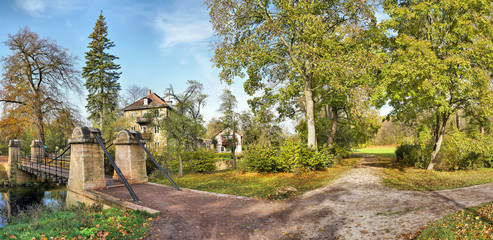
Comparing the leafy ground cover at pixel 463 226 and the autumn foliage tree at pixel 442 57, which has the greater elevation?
the autumn foliage tree at pixel 442 57

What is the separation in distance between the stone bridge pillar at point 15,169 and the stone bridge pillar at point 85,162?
14.0 m

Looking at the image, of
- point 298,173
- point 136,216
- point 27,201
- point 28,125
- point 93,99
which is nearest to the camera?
point 136,216

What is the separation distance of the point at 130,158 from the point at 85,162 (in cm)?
177

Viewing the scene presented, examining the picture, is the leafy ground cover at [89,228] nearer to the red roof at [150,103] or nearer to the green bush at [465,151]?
the green bush at [465,151]

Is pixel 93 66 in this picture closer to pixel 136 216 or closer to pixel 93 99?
pixel 93 99

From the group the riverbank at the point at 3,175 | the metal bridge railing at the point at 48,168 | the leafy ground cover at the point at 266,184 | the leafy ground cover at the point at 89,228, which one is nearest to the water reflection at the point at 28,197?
the metal bridge railing at the point at 48,168

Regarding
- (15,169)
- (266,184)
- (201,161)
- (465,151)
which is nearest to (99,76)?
(15,169)

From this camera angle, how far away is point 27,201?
1520 centimetres

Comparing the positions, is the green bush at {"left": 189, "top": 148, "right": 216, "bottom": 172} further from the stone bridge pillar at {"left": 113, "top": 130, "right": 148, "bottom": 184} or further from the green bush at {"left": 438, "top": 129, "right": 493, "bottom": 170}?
the green bush at {"left": 438, "top": 129, "right": 493, "bottom": 170}

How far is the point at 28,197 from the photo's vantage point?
16.1 metres

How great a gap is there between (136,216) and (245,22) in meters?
12.7

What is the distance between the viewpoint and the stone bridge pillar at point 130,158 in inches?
452

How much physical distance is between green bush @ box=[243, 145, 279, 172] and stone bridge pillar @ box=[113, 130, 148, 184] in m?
6.13

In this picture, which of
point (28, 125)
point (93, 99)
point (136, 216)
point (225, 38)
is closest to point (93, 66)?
point (93, 99)
